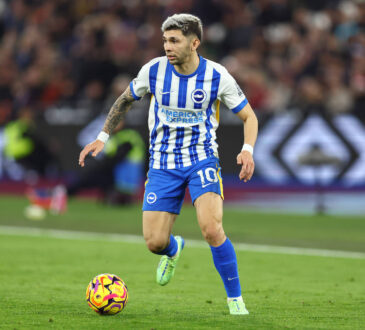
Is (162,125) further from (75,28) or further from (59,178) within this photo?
(75,28)

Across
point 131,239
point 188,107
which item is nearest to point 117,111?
point 188,107

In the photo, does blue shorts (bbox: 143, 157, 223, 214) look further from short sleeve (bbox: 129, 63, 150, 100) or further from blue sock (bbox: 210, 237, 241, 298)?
short sleeve (bbox: 129, 63, 150, 100)

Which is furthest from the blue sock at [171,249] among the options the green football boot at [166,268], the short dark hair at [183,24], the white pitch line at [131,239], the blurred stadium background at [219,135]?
the white pitch line at [131,239]

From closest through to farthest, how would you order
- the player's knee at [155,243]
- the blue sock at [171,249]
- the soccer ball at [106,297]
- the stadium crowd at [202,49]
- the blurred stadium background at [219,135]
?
the soccer ball at [106,297] < the player's knee at [155,243] < the blue sock at [171,249] < the blurred stadium background at [219,135] < the stadium crowd at [202,49]

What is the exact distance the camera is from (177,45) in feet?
20.7

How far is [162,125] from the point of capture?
21.5 ft

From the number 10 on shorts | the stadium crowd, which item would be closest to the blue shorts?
the number 10 on shorts

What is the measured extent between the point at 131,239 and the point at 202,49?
723 cm

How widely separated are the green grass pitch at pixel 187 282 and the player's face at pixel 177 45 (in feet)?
6.05

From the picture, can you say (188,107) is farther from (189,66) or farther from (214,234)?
(214,234)

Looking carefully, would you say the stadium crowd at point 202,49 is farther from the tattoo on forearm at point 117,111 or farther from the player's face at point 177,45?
the player's face at point 177,45

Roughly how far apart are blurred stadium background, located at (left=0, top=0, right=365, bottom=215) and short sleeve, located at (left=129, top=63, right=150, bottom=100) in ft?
30.9

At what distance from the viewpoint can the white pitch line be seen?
10469 mm

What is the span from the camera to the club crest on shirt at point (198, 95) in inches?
253
